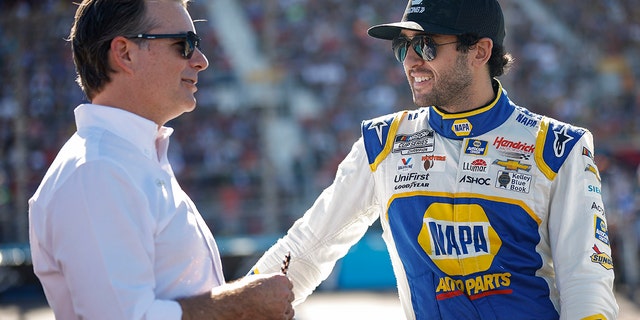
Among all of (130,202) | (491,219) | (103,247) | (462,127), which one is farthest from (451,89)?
(103,247)

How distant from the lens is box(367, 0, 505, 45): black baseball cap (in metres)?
3.02

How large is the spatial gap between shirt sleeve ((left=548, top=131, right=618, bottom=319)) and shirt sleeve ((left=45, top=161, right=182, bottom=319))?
1.27 meters

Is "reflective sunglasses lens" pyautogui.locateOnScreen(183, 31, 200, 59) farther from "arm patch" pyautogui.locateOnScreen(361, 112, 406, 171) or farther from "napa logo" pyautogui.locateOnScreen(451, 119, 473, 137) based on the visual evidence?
"napa logo" pyautogui.locateOnScreen(451, 119, 473, 137)

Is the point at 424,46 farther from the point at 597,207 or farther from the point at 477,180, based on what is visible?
the point at 597,207

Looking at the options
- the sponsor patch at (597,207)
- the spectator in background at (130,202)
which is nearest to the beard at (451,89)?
the sponsor patch at (597,207)

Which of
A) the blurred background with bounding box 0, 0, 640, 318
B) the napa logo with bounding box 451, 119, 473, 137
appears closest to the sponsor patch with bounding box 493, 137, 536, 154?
the napa logo with bounding box 451, 119, 473, 137

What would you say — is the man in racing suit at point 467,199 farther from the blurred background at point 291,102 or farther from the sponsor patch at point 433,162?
the blurred background at point 291,102

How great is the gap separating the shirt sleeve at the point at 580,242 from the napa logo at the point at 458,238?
0.22m

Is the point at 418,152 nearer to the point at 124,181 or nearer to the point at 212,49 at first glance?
the point at 124,181

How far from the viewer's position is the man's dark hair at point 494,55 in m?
3.07

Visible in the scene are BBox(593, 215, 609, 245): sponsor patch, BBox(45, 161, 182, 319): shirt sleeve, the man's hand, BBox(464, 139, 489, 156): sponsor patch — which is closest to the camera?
BBox(45, 161, 182, 319): shirt sleeve

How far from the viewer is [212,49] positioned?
794 inches

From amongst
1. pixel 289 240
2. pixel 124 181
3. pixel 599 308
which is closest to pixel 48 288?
pixel 124 181

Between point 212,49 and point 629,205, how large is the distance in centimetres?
1054
